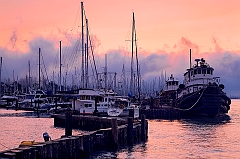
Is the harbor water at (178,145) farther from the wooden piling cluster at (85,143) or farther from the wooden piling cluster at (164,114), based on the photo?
the wooden piling cluster at (164,114)

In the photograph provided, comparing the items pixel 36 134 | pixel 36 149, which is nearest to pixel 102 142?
pixel 36 149

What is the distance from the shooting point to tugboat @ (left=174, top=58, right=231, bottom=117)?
249 feet

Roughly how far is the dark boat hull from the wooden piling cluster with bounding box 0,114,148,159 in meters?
33.7

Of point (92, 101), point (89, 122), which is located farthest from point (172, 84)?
point (89, 122)

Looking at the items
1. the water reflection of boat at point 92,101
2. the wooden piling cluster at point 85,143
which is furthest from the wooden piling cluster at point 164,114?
the wooden piling cluster at point 85,143

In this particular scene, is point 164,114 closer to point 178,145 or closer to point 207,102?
point 207,102

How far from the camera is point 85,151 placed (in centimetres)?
2864

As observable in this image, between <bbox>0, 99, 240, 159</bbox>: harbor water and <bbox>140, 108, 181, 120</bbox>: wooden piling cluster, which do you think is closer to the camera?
<bbox>0, 99, 240, 159</bbox>: harbor water

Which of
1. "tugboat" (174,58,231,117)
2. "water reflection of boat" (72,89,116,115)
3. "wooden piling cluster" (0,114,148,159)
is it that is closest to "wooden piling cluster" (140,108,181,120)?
"tugboat" (174,58,231,117)

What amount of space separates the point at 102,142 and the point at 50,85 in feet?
403

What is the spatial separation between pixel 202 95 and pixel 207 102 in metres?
1.73

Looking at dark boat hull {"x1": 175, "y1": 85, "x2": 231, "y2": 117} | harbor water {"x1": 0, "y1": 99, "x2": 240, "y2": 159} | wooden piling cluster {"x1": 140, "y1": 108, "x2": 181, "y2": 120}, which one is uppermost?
dark boat hull {"x1": 175, "y1": 85, "x2": 231, "y2": 117}

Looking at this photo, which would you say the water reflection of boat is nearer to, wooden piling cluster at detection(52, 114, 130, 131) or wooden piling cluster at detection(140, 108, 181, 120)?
wooden piling cluster at detection(52, 114, 130, 131)

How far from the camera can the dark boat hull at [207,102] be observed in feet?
248
